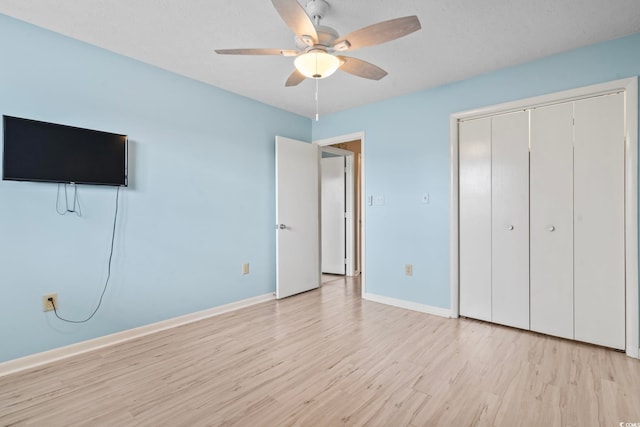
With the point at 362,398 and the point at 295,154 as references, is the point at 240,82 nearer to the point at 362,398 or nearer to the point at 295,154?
the point at 295,154

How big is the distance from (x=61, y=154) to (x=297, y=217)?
8.07 ft

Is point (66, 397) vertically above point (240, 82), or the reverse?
point (240, 82)

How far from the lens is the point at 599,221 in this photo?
94.7 inches

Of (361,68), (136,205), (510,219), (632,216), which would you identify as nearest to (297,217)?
(136,205)

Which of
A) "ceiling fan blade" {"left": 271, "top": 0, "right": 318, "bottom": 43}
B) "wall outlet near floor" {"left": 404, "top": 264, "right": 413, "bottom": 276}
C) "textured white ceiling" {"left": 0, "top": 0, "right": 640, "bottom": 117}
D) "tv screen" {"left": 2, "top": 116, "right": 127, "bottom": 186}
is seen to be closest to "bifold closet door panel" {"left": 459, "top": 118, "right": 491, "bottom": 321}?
"wall outlet near floor" {"left": 404, "top": 264, "right": 413, "bottom": 276}

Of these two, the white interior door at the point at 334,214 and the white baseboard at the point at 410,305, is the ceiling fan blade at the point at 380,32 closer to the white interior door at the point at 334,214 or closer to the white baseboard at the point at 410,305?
the white baseboard at the point at 410,305

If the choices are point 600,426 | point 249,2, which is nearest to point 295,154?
point 249,2

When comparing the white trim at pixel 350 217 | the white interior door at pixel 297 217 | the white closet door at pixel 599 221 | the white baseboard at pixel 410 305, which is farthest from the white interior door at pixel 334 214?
the white closet door at pixel 599 221

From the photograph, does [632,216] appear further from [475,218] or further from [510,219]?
[475,218]

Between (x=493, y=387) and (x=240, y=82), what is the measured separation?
11.0 ft

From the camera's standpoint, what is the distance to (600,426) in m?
1.55

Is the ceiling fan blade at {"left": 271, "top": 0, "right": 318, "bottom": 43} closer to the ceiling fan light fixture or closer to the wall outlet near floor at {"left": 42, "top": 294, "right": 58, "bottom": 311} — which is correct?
the ceiling fan light fixture

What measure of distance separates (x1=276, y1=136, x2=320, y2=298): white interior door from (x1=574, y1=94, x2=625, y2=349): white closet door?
2824 millimetres

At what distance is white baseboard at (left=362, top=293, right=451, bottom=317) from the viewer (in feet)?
10.5
